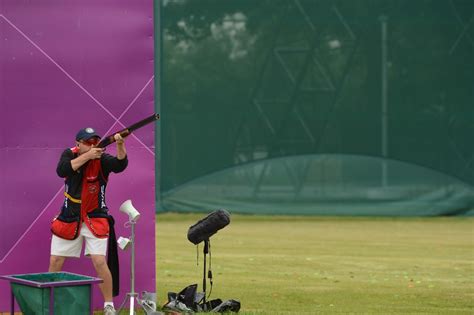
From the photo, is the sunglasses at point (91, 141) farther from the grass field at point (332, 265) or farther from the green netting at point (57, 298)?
the grass field at point (332, 265)

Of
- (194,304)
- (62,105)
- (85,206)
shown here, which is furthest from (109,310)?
(62,105)

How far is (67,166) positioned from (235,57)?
16213 mm

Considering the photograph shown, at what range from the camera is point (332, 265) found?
14688mm

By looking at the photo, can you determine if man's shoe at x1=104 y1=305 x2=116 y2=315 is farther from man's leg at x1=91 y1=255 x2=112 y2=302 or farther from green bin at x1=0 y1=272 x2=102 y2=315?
green bin at x1=0 y1=272 x2=102 y2=315

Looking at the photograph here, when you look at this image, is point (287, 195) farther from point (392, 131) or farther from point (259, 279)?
point (259, 279)

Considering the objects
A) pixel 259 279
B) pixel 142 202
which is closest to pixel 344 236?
pixel 259 279

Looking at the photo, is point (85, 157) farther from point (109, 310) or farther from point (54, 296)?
point (54, 296)

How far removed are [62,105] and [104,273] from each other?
58.7 inches

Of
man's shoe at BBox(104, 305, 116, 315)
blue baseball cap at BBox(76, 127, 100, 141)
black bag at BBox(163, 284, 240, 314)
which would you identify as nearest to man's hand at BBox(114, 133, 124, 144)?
blue baseball cap at BBox(76, 127, 100, 141)

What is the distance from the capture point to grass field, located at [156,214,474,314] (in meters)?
10.8

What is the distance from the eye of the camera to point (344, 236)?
19.5 metres

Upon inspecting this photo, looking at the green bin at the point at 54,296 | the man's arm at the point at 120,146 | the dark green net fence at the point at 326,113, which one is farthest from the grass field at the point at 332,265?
the green bin at the point at 54,296

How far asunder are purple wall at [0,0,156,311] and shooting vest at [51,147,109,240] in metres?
0.52

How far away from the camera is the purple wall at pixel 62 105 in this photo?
29.9ft
